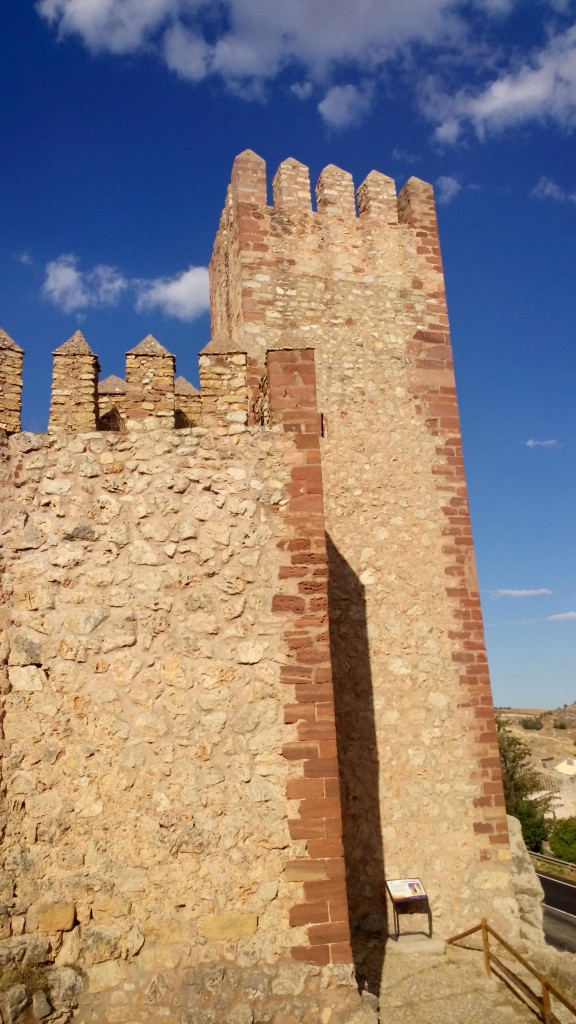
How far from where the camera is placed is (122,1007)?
4.12 meters

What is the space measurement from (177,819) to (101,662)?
1116mm

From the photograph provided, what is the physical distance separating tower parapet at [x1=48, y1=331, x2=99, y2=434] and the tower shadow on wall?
3506mm

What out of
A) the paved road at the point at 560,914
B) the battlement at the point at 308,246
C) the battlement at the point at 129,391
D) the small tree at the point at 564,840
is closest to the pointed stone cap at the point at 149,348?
the battlement at the point at 129,391

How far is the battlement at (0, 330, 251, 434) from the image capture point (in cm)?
528

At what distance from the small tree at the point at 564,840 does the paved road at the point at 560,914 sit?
3951mm

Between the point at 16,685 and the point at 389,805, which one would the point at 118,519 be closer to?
the point at 16,685

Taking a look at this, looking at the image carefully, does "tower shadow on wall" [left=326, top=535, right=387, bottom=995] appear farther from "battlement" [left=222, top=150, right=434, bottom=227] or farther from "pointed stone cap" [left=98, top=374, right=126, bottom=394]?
"battlement" [left=222, top=150, right=434, bottom=227]

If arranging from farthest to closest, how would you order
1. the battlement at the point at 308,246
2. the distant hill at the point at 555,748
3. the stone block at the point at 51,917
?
the distant hill at the point at 555,748 → the battlement at the point at 308,246 → the stone block at the point at 51,917

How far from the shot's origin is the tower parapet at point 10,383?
17.0ft

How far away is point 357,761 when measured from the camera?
24.9 feet

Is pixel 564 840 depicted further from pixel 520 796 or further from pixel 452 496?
pixel 452 496

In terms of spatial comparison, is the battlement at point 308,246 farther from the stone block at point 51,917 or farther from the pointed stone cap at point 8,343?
the stone block at point 51,917

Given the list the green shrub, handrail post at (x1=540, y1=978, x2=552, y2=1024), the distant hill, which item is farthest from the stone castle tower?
the distant hill

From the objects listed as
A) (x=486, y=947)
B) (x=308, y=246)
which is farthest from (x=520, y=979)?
(x=308, y=246)
